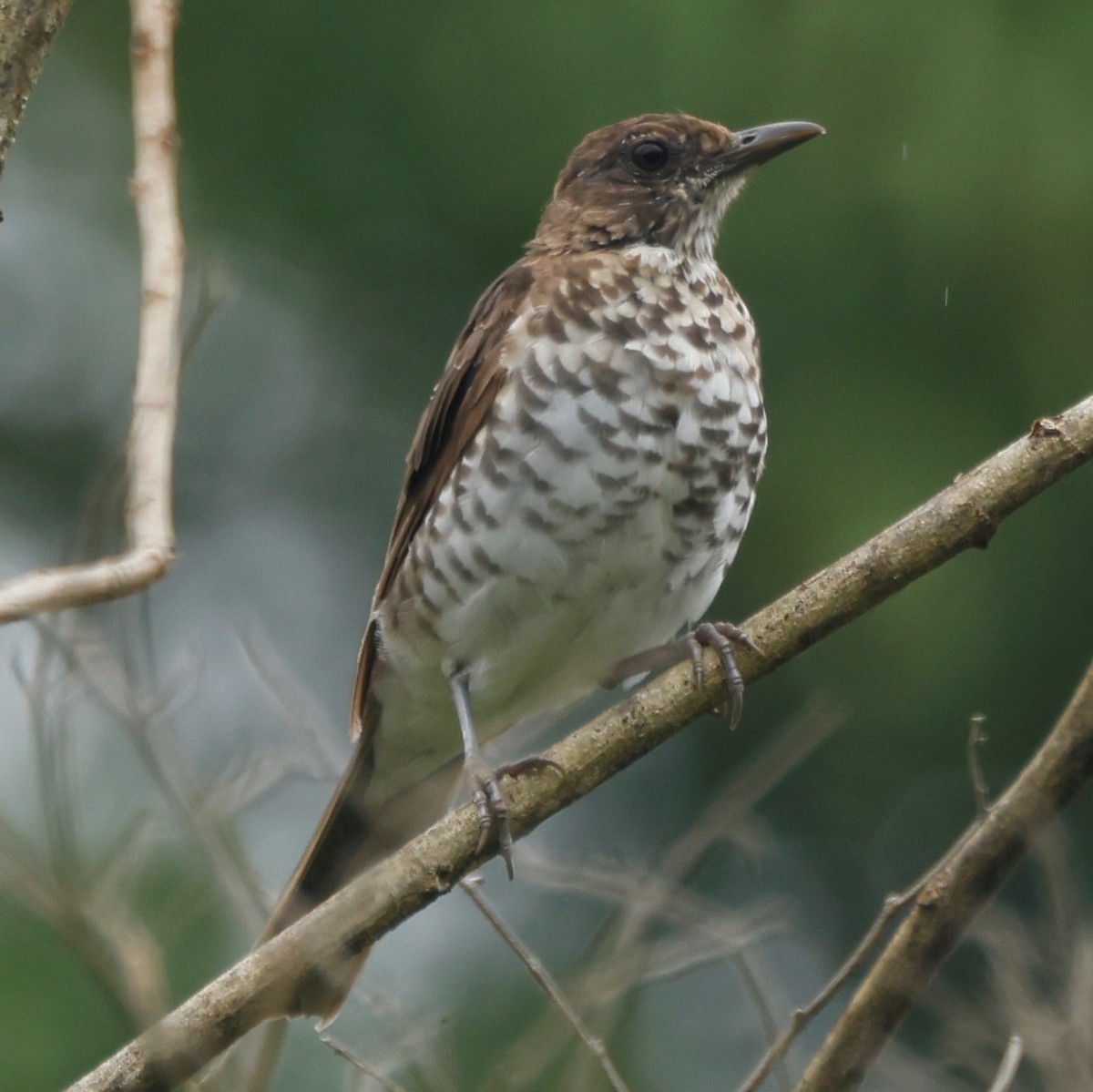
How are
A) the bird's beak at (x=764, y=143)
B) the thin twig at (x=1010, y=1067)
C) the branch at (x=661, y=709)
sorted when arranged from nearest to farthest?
the thin twig at (x=1010, y=1067) → the branch at (x=661, y=709) → the bird's beak at (x=764, y=143)

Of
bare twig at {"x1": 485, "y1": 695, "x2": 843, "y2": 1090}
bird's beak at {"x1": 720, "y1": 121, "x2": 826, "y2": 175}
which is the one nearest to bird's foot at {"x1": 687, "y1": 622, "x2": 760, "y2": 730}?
bare twig at {"x1": 485, "y1": 695, "x2": 843, "y2": 1090}

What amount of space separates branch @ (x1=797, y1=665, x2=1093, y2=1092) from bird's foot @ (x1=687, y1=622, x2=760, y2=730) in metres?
0.55

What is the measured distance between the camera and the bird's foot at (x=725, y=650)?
3221mm

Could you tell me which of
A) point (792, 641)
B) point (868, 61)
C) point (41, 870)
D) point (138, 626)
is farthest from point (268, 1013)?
point (868, 61)

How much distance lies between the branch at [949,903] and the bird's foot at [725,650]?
0.55m

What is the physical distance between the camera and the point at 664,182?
424 centimetres

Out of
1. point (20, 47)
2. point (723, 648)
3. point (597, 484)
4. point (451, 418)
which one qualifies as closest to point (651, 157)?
point (451, 418)

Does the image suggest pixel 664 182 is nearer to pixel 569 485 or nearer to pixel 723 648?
pixel 569 485

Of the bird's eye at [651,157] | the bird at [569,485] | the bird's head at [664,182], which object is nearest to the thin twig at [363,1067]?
the bird at [569,485]

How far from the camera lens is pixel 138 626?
9.62ft

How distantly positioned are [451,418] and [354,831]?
94cm

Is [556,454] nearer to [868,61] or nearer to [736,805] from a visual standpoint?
[736,805]

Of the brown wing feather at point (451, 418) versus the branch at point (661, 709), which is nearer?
the branch at point (661, 709)

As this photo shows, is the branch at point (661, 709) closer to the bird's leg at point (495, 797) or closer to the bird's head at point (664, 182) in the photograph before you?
the bird's leg at point (495, 797)
